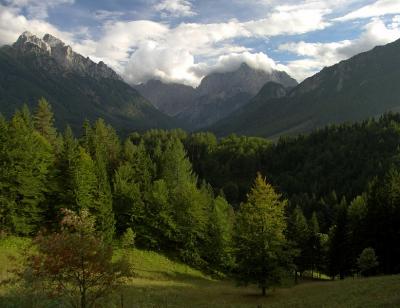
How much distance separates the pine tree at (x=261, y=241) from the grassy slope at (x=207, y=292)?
2213 mm

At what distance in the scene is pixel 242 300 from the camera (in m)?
38.7

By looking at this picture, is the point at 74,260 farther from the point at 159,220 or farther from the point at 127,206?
the point at 159,220

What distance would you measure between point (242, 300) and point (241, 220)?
7.73 m

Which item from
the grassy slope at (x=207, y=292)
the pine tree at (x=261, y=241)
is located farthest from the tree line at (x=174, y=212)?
the grassy slope at (x=207, y=292)

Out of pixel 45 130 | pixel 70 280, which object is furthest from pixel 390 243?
pixel 45 130

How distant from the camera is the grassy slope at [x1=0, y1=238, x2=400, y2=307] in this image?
1151 inches

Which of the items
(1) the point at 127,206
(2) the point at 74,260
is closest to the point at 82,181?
(1) the point at 127,206

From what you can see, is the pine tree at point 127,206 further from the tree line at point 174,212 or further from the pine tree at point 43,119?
the pine tree at point 43,119

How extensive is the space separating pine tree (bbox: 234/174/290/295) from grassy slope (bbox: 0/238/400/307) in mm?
2213

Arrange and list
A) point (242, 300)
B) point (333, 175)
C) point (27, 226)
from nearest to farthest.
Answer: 1. point (242, 300)
2. point (27, 226)
3. point (333, 175)

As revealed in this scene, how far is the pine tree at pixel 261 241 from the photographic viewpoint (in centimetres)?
3962

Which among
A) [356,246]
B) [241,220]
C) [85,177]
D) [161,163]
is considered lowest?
[356,246]

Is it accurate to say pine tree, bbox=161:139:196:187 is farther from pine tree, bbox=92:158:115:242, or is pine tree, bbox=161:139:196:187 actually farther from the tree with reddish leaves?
the tree with reddish leaves

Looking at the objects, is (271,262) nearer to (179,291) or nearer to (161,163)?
(179,291)
